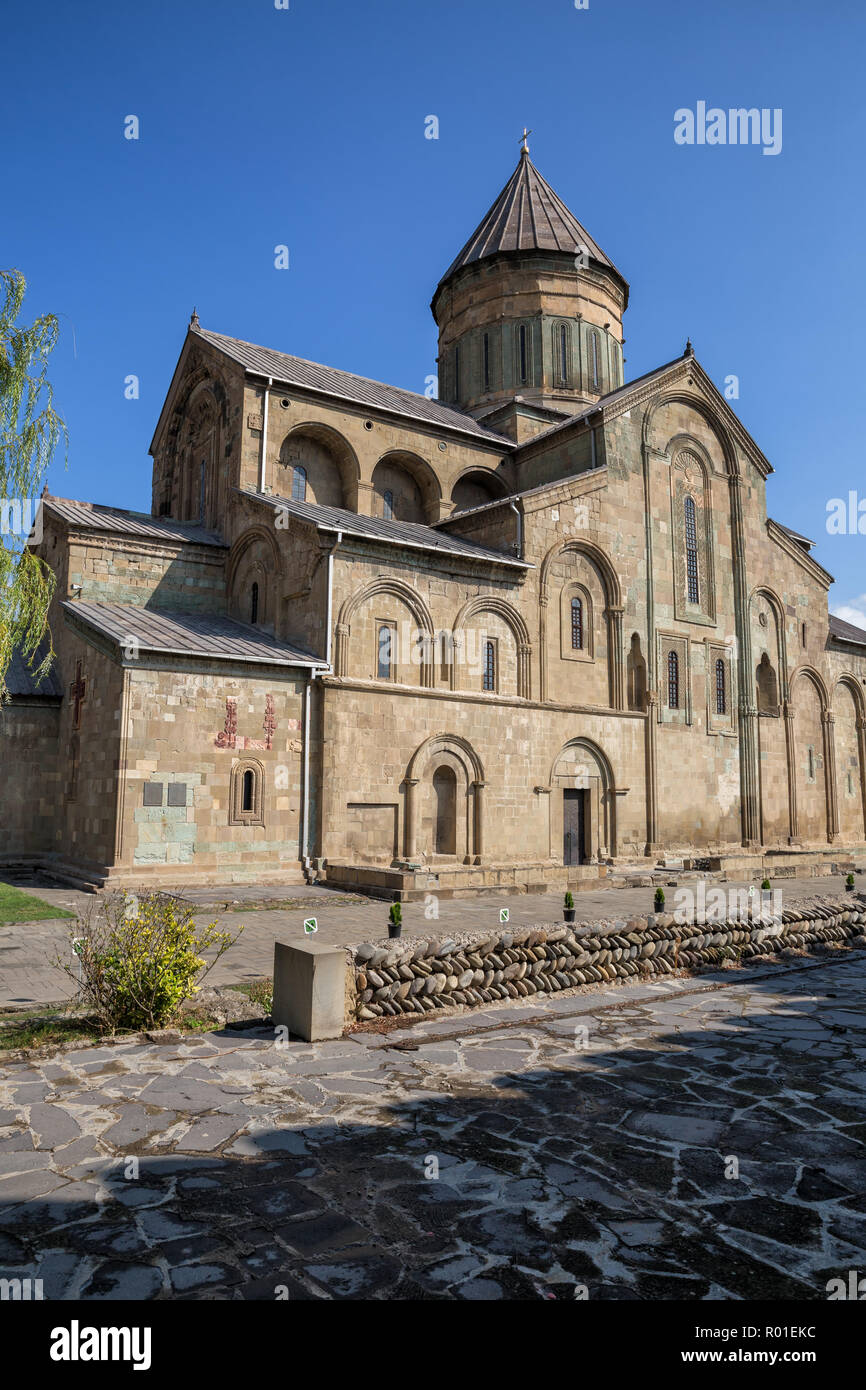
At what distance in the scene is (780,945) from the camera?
11836 millimetres

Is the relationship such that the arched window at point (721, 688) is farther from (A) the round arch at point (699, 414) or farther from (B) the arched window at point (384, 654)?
(B) the arched window at point (384, 654)

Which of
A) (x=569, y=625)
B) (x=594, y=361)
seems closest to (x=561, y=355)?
(x=594, y=361)

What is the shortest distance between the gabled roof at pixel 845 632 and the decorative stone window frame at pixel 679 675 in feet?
28.4

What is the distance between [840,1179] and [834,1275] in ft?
3.67

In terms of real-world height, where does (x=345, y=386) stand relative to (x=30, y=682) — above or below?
above

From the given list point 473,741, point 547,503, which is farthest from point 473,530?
point 473,741

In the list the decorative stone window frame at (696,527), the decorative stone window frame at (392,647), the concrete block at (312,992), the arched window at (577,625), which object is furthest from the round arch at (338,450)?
the concrete block at (312,992)

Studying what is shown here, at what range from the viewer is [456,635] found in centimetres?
2141

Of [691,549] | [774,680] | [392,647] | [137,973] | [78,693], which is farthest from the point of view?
[774,680]

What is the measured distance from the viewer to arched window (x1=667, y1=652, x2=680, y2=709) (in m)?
26.0

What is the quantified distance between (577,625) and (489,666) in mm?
3695

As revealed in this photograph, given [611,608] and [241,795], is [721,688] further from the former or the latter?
[241,795]

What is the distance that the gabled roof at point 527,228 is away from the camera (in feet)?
105

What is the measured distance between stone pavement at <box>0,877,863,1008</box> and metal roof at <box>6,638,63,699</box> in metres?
5.16
